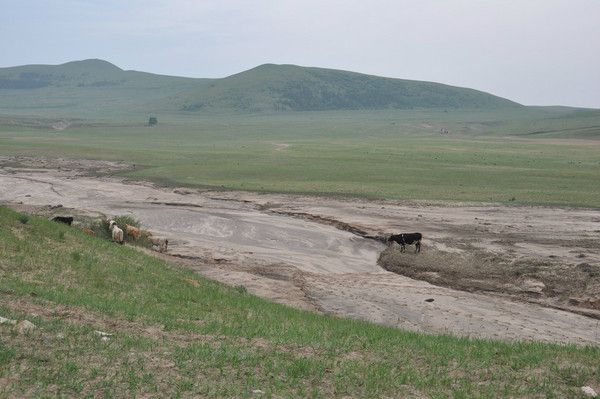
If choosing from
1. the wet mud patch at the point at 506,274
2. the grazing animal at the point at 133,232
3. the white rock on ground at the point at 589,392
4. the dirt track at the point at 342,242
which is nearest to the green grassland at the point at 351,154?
the dirt track at the point at 342,242

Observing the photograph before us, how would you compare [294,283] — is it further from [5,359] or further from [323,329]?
[5,359]

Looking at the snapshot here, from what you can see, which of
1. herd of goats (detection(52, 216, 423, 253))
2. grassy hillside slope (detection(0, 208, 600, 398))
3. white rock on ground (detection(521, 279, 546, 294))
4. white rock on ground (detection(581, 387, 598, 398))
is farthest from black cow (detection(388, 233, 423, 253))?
white rock on ground (detection(581, 387, 598, 398))

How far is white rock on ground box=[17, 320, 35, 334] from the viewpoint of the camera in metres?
10.9

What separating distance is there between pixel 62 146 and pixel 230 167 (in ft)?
86.0

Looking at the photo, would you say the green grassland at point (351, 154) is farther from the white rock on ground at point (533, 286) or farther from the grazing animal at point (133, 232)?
the grazing animal at point (133, 232)

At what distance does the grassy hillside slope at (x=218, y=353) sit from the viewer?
9805 mm

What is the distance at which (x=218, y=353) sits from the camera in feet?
36.8

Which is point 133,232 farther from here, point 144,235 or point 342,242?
point 342,242

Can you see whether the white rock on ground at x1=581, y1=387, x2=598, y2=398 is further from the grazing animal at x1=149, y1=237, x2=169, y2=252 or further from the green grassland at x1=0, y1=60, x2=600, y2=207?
the green grassland at x1=0, y1=60, x2=600, y2=207

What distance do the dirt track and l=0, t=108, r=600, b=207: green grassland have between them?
5010 millimetres

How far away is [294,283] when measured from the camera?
76.6 feet

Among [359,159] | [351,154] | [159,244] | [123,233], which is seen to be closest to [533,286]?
[159,244]

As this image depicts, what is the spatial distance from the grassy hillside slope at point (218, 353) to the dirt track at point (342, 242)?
4.91 m

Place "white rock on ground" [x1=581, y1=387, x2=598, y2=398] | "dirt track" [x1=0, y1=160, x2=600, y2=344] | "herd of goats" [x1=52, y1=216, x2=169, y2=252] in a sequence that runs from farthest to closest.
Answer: "herd of goats" [x1=52, y1=216, x2=169, y2=252], "dirt track" [x1=0, y1=160, x2=600, y2=344], "white rock on ground" [x1=581, y1=387, x2=598, y2=398]
